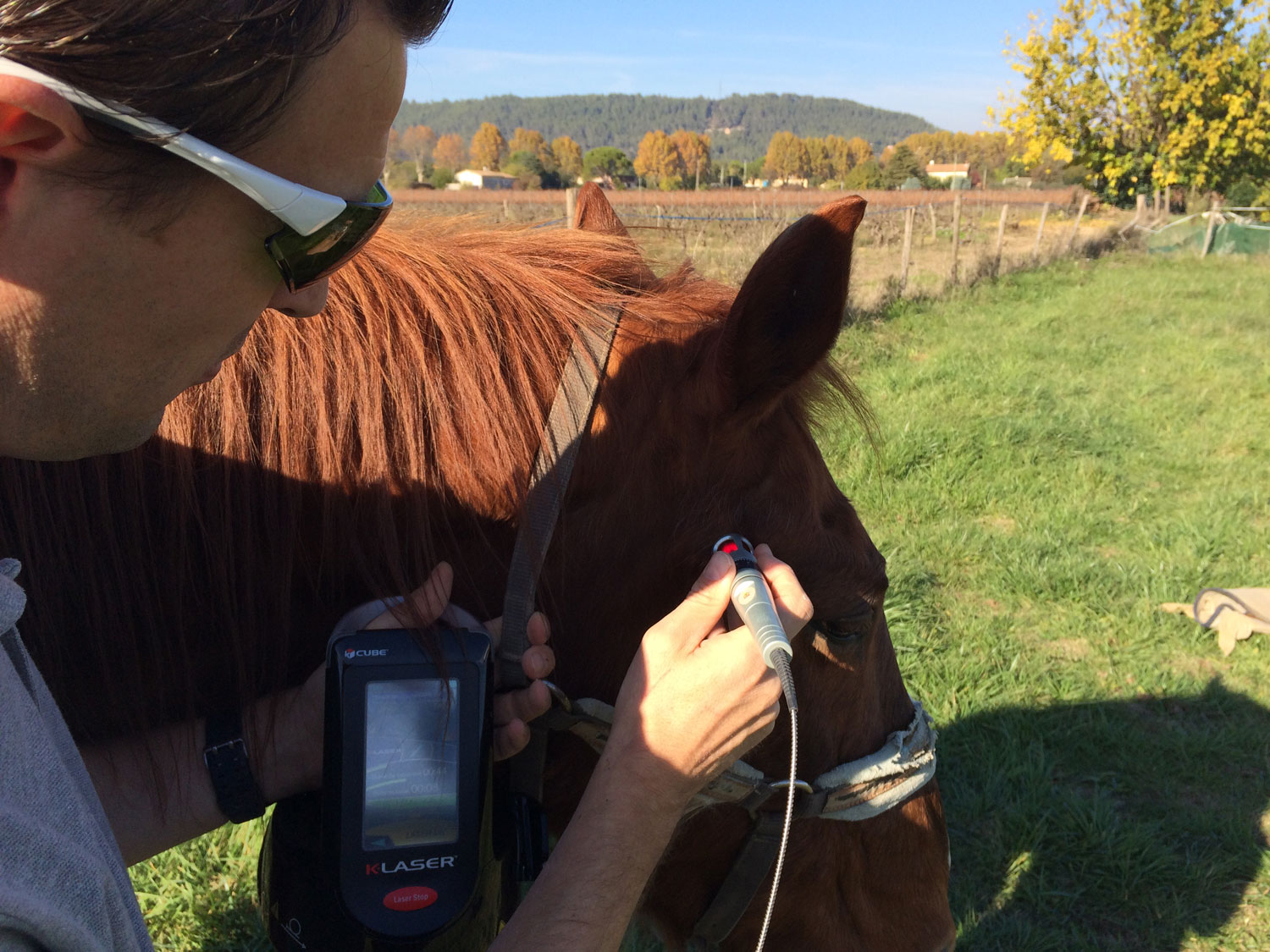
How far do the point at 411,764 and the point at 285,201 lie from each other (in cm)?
74

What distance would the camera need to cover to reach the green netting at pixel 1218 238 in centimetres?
1941

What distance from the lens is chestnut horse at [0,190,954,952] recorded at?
1.17 m

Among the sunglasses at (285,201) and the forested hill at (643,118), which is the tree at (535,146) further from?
the forested hill at (643,118)

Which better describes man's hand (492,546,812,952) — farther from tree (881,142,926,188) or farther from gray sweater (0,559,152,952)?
tree (881,142,926,188)

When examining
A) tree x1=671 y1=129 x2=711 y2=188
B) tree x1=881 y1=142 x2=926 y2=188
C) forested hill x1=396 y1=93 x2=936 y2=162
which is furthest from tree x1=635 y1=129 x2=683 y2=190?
forested hill x1=396 y1=93 x2=936 y2=162

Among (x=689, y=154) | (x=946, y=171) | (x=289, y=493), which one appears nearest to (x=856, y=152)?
(x=946, y=171)

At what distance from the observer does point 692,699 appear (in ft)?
3.86

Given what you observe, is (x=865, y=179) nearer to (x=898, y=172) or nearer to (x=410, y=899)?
(x=898, y=172)

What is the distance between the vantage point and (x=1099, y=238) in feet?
67.0

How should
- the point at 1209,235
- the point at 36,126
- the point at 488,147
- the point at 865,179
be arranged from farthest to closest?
the point at 488,147, the point at 865,179, the point at 1209,235, the point at 36,126

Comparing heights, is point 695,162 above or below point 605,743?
above

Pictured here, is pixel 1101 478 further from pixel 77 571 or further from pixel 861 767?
pixel 77 571

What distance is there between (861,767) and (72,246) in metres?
1.52

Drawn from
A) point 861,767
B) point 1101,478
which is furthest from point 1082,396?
point 861,767
